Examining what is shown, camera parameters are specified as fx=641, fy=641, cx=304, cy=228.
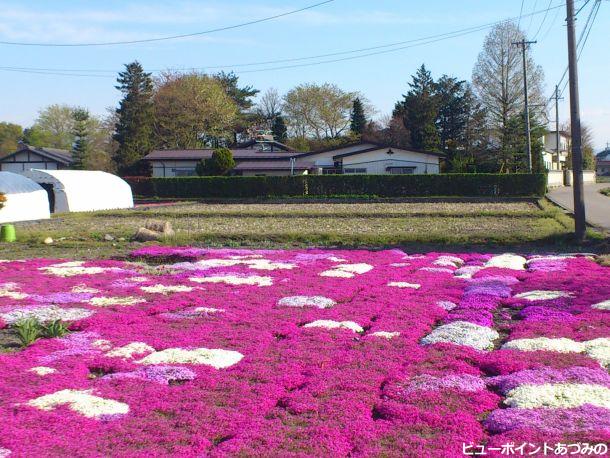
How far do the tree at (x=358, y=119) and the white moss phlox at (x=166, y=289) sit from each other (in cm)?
7274

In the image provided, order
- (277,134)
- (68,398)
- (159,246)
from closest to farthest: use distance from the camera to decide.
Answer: (68,398)
(159,246)
(277,134)

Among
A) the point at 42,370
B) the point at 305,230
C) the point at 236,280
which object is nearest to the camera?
the point at 42,370

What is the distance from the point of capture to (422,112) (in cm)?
7675

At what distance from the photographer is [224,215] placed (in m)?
33.2

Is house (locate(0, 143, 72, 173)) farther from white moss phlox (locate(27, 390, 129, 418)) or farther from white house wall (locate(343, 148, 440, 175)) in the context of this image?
white moss phlox (locate(27, 390, 129, 418))

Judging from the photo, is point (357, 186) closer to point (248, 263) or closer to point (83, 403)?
point (248, 263)

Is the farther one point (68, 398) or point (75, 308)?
point (75, 308)

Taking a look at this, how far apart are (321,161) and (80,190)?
88.9ft

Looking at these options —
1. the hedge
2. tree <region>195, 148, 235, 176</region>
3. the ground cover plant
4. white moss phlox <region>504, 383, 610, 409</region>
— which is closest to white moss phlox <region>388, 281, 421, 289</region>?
the ground cover plant

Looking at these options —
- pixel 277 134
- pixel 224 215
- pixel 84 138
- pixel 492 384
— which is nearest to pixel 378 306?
pixel 492 384

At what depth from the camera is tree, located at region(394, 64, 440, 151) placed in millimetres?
74000

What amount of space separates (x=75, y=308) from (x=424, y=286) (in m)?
6.39

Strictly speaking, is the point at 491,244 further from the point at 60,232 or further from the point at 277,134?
the point at 277,134

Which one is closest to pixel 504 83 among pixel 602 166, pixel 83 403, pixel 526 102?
pixel 526 102
